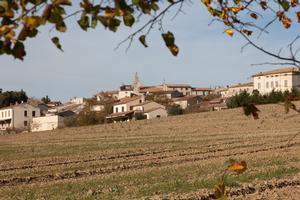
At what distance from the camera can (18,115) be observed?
11494 centimetres

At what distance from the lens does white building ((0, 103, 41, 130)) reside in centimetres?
11406

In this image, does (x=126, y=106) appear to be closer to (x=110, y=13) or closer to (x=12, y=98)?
(x=12, y=98)

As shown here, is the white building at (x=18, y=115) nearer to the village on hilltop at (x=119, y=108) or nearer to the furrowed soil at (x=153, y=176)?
the village on hilltop at (x=119, y=108)

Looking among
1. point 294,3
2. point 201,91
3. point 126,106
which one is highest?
Result: point 201,91

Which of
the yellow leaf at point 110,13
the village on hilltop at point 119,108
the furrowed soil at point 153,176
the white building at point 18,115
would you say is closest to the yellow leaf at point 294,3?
the furrowed soil at point 153,176

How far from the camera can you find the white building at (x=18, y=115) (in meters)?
114

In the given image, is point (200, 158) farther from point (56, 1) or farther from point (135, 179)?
point (56, 1)

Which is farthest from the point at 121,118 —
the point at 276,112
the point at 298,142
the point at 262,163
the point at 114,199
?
the point at 114,199

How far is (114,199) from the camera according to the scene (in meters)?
12.0

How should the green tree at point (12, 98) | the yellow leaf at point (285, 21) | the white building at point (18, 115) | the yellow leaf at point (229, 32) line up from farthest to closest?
the green tree at point (12, 98), the white building at point (18, 115), the yellow leaf at point (285, 21), the yellow leaf at point (229, 32)

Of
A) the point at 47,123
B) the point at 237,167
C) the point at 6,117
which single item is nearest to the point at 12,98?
the point at 6,117

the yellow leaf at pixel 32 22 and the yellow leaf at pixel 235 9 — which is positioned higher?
the yellow leaf at pixel 235 9

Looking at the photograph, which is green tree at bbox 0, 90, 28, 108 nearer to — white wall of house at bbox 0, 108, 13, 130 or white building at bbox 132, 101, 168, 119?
white wall of house at bbox 0, 108, 13, 130

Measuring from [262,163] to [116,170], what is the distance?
16.2 ft
